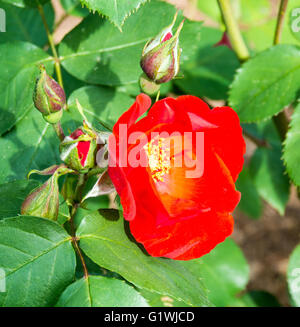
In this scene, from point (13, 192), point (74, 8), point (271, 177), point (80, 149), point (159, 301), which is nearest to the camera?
point (80, 149)

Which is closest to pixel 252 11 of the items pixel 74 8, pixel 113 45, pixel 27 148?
pixel 74 8

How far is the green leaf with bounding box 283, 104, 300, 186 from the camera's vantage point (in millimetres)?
1253

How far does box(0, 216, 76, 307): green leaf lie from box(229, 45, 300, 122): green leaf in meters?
0.68

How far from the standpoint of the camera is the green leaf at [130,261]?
3.19 ft

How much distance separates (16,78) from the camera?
1228mm

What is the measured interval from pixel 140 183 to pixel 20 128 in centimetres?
41

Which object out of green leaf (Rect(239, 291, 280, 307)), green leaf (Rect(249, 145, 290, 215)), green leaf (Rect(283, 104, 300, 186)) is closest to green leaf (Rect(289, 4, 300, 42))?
green leaf (Rect(283, 104, 300, 186))

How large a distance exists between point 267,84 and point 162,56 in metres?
0.51

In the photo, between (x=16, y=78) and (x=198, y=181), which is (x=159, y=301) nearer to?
(x=198, y=181)

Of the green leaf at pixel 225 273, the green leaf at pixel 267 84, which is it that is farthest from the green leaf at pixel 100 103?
the green leaf at pixel 225 273

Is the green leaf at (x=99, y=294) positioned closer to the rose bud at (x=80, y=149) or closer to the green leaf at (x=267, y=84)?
the rose bud at (x=80, y=149)

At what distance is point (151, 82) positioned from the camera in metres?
1.04
